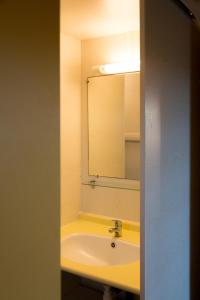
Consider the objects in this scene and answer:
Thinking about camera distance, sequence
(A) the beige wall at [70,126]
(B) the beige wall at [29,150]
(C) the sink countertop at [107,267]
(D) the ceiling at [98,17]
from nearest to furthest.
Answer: (B) the beige wall at [29,150]
(C) the sink countertop at [107,267]
(D) the ceiling at [98,17]
(A) the beige wall at [70,126]

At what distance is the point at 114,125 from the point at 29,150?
1.42 metres

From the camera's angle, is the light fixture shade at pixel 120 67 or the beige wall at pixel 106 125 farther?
the beige wall at pixel 106 125

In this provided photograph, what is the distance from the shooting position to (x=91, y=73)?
2270 millimetres

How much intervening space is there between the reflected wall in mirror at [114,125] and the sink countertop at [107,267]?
354 millimetres

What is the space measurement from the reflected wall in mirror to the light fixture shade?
1.3 inches

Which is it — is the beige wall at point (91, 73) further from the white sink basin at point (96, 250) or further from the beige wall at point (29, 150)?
the beige wall at point (29, 150)

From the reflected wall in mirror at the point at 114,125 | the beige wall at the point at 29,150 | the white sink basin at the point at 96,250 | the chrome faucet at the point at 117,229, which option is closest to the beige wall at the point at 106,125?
the reflected wall in mirror at the point at 114,125

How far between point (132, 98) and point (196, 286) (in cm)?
128

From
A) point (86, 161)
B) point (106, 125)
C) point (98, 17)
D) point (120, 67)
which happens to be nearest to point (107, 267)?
point (86, 161)

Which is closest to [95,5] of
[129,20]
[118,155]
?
[129,20]

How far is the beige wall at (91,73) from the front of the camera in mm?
2100

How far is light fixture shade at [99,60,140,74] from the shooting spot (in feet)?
6.79

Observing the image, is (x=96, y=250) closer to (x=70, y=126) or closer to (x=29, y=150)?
(x=70, y=126)

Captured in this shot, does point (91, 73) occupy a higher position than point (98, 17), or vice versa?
point (98, 17)
